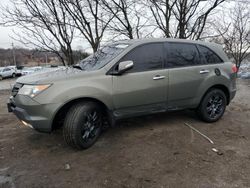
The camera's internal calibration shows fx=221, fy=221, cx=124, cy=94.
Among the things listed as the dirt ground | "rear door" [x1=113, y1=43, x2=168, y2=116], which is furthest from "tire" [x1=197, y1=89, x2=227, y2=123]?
"rear door" [x1=113, y1=43, x2=168, y2=116]

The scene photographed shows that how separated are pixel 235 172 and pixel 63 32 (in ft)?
25.3

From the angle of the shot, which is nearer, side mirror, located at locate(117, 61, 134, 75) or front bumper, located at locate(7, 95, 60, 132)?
front bumper, located at locate(7, 95, 60, 132)

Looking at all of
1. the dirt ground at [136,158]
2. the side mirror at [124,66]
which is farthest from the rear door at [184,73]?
the side mirror at [124,66]

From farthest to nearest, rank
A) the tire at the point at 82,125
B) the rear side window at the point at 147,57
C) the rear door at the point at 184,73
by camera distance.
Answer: the rear door at the point at 184,73 < the rear side window at the point at 147,57 < the tire at the point at 82,125

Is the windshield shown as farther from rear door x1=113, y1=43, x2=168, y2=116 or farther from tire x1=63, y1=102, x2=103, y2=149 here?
tire x1=63, y1=102, x2=103, y2=149

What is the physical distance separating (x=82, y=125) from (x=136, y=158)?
2.96 ft

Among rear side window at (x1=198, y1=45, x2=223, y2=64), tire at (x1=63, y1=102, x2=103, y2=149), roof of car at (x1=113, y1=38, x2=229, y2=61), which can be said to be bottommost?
tire at (x1=63, y1=102, x2=103, y2=149)

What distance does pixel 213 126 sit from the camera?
14.1 ft

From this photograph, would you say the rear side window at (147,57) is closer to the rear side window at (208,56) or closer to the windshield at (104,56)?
the windshield at (104,56)

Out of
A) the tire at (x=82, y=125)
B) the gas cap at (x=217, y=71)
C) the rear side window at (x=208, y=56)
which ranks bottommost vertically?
the tire at (x=82, y=125)

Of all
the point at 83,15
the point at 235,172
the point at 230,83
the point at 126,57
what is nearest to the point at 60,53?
the point at 83,15

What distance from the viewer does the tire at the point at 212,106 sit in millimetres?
4332

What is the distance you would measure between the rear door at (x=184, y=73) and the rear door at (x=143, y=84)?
0.16 meters

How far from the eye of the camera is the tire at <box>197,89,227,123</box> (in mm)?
4332
